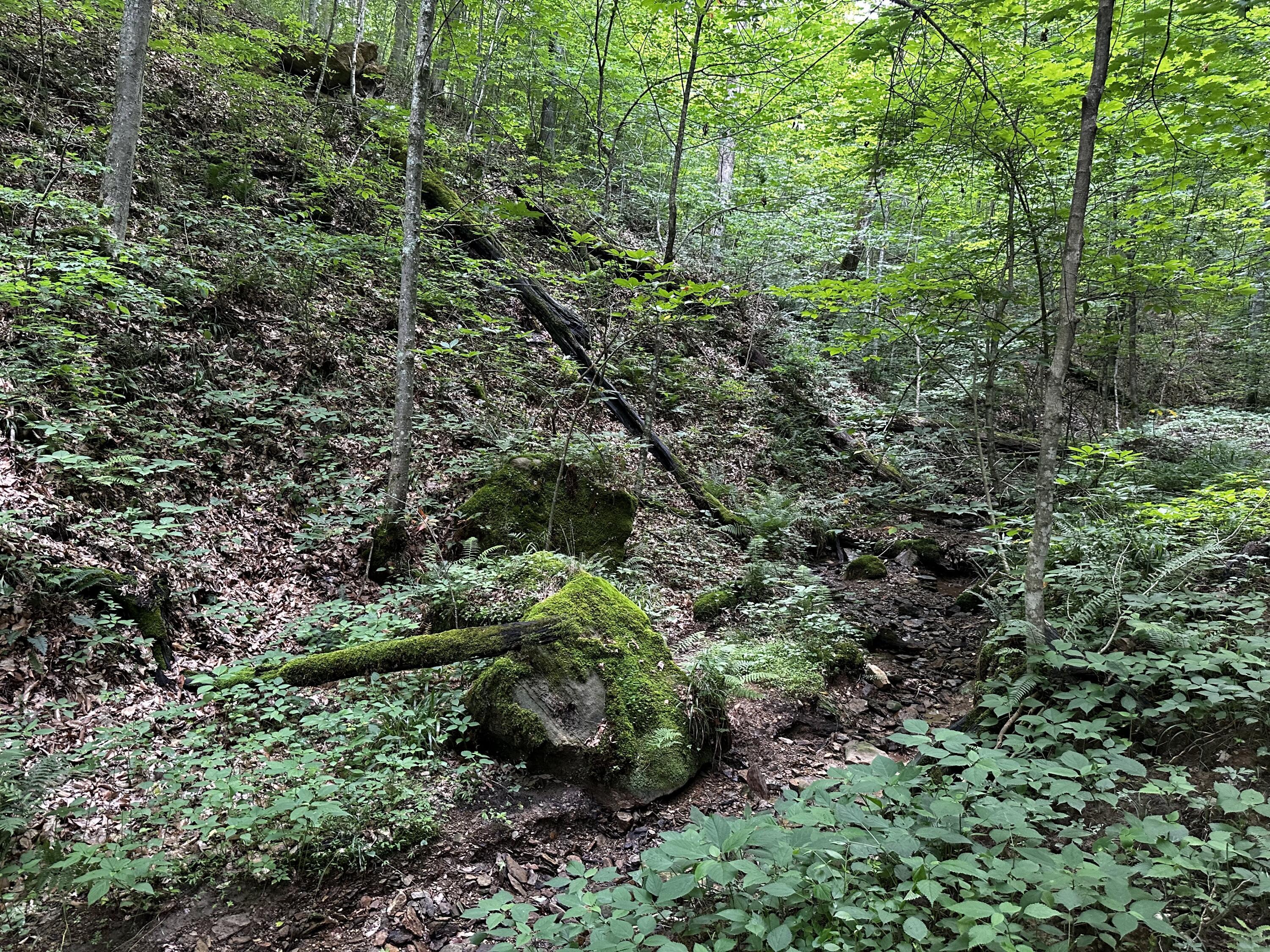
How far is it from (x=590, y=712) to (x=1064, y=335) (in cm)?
417

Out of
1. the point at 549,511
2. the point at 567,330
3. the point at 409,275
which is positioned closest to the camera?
the point at 409,275

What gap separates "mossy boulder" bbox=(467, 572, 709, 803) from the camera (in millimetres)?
4199

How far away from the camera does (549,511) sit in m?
7.20

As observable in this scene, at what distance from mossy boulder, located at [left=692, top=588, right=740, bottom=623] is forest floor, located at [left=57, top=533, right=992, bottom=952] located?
1.55 metres

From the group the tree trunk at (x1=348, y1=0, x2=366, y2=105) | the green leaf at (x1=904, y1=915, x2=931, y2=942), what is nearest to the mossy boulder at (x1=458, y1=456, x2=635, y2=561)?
the green leaf at (x1=904, y1=915, x2=931, y2=942)

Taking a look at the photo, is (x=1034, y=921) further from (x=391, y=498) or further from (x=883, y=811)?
(x=391, y=498)

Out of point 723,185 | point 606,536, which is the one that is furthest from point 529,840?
point 723,185

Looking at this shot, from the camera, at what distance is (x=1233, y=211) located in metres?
8.92

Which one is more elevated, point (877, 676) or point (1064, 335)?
point (1064, 335)

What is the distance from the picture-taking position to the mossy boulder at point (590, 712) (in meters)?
4.20

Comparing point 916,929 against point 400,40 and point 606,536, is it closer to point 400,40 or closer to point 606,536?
point 606,536

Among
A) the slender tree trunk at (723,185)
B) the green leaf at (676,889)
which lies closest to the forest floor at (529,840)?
the green leaf at (676,889)

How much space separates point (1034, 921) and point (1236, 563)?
4.12 m

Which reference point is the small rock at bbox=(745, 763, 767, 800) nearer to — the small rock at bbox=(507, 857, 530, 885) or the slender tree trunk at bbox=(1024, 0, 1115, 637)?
the small rock at bbox=(507, 857, 530, 885)
